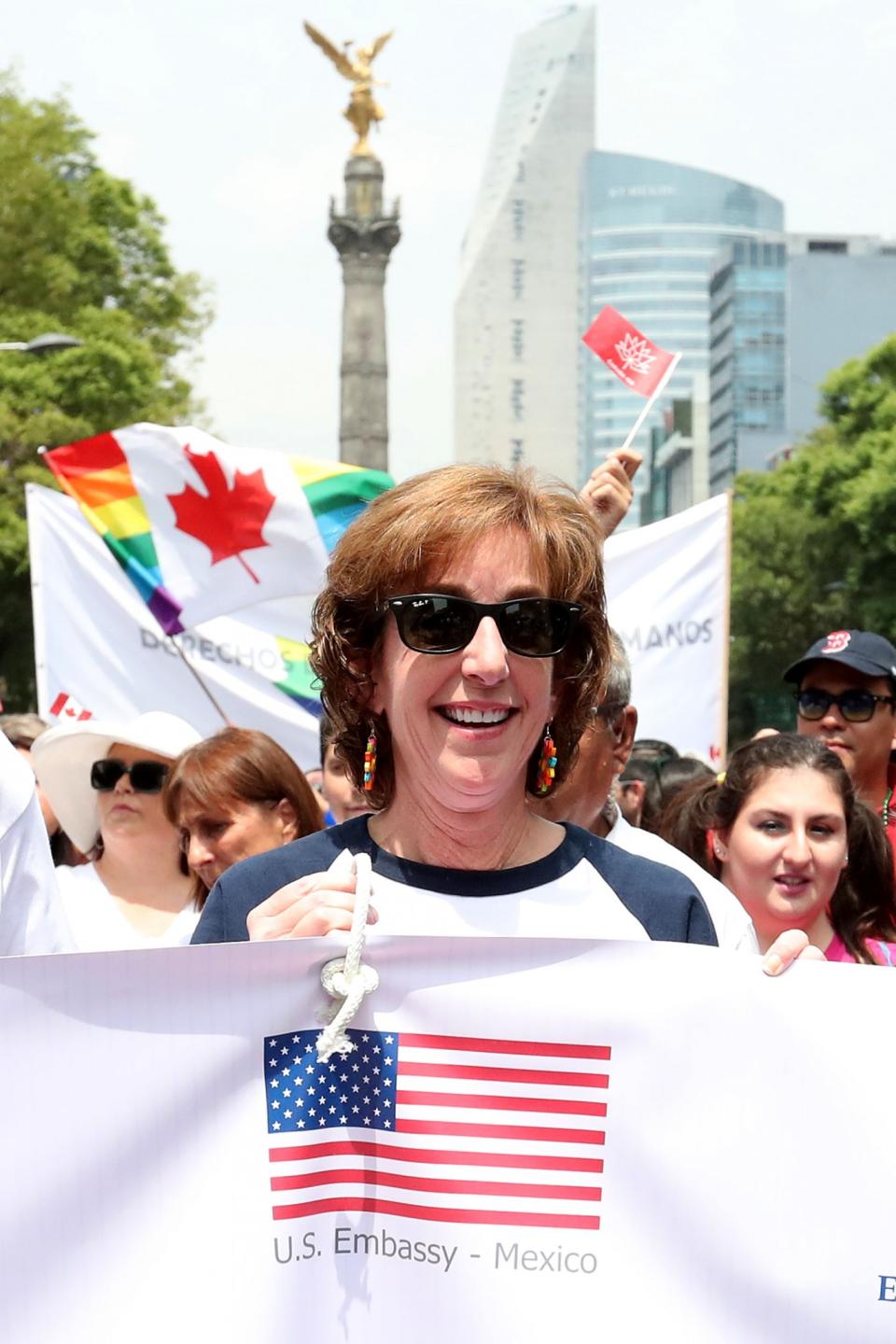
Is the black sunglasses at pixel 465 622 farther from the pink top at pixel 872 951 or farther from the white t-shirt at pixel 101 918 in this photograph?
the white t-shirt at pixel 101 918

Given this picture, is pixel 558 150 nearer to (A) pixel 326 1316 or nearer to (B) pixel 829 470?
(B) pixel 829 470

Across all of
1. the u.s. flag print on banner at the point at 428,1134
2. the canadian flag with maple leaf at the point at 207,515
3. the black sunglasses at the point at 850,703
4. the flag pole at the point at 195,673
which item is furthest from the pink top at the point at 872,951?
the canadian flag with maple leaf at the point at 207,515

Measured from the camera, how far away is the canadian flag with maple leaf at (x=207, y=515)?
774cm

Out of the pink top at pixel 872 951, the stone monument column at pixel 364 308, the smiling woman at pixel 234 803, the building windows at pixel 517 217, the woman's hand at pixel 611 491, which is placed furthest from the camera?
the building windows at pixel 517 217

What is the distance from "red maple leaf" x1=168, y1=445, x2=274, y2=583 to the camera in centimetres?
774

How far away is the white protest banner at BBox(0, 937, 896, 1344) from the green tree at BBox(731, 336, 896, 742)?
37045mm

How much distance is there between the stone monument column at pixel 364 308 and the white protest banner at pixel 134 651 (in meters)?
26.7

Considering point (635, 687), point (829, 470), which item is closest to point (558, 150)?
point (829, 470)

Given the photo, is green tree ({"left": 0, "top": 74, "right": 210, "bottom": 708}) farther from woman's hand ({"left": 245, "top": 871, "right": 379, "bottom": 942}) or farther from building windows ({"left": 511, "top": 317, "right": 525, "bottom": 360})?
building windows ({"left": 511, "top": 317, "right": 525, "bottom": 360})

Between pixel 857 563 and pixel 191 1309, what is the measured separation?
39.5 metres

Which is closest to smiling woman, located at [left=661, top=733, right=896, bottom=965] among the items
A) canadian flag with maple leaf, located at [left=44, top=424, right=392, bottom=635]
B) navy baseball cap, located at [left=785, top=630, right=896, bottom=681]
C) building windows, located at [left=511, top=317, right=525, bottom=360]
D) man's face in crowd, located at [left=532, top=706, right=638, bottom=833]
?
man's face in crowd, located at [left=532, top=706, right=638, bottom=833]

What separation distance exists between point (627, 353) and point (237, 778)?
2.50 meters

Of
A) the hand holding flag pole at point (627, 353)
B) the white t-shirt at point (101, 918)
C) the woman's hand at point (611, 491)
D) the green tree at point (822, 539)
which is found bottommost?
the green tree at point (822, 539)

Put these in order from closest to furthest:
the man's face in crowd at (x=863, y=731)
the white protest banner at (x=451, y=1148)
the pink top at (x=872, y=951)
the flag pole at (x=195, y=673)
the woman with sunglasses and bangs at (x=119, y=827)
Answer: the white protest banner at (x=451, y=1148) < the pink top at (x=872, y=951) < the woman with sunglasses and bangs at (x=119, y=827) < the man's face in crowd at (x=863, y=731) < the flag pole at (x=195, y=673)
